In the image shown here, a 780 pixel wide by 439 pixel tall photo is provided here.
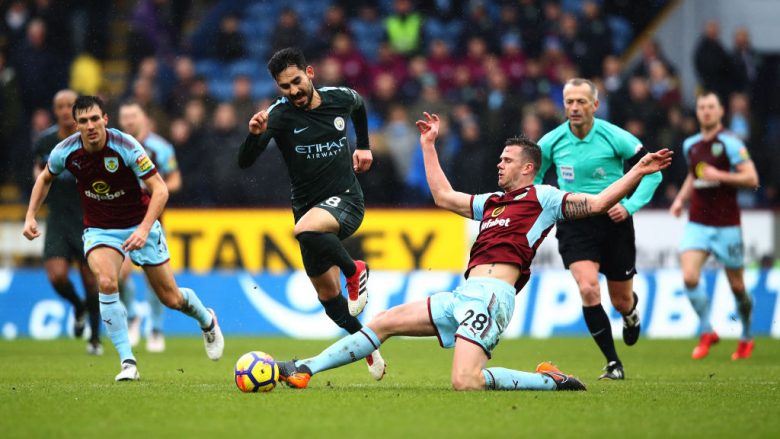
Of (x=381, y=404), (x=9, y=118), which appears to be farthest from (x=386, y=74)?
(x=381, y=404)

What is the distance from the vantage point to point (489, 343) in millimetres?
8062

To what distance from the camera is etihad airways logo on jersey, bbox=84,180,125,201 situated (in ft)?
31.4

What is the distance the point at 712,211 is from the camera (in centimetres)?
1317

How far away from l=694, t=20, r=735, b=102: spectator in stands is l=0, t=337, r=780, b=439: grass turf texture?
861 centimetres

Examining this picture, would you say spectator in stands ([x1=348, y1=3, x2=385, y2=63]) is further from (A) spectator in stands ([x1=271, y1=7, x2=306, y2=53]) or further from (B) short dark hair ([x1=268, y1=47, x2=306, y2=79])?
(B) short dark hair ([x1=268, y1=47, x2=306, y2=79])

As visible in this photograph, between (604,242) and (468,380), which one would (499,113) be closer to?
(604,242)

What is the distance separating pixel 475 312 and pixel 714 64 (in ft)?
41.5

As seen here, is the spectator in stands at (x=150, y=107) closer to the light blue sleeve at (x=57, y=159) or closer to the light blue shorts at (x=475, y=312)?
the light blue sleeve at (x=57, y=159)

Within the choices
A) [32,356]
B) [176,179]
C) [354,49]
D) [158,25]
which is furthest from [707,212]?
[158,25]

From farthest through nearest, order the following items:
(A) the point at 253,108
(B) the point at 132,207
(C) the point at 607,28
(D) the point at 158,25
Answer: (D) the point at 158,25
(C) the point at 607,28
(A) the point at 253,108
(B) the point at 132,207

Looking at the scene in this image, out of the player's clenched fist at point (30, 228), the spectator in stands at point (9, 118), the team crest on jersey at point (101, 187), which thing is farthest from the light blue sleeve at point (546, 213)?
the spectator in stands at point (9, 118)

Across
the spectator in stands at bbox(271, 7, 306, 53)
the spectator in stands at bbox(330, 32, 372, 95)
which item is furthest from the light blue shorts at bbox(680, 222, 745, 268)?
the spectator in stands at bbox(271, 7, 306, 53)

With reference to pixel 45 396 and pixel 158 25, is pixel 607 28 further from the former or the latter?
pixel 45 396

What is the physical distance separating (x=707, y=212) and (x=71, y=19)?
12226 mm
